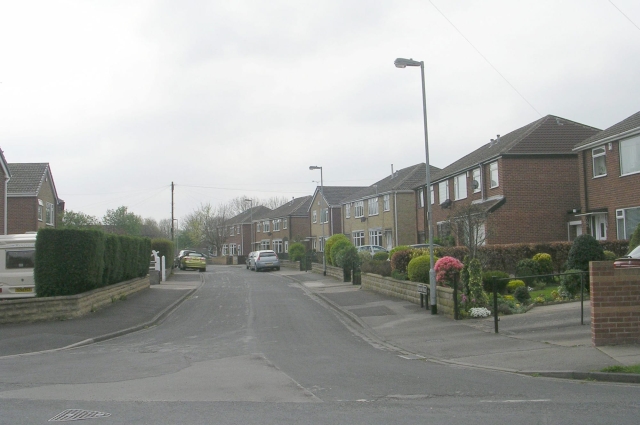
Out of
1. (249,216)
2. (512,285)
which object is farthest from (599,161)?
(249,216)

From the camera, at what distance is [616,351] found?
11.5 m

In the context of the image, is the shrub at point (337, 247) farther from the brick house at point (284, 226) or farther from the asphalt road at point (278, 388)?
the brick house at point (284, 226)

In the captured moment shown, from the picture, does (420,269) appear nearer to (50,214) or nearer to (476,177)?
(476,177)

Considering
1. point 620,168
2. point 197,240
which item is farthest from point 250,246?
point 620,168

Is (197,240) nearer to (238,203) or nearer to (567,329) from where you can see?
(238,203)

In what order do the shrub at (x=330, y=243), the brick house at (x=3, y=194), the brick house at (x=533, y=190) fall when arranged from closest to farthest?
the brick house at (x=533, y=190), the brick house at (x=3, y=194), the shrub at (x=330, y=243)

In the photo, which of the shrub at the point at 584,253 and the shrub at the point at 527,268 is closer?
the shrub at the point at 584,253

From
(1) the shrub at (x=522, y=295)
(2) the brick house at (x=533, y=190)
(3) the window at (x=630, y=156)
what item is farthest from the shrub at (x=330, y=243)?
(1) the shrub at (x=522, y=295)

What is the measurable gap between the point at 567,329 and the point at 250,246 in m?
82.6

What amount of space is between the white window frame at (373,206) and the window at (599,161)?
2587 cm

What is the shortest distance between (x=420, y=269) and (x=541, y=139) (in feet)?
51.9

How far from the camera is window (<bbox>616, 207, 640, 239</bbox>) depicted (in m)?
26.5

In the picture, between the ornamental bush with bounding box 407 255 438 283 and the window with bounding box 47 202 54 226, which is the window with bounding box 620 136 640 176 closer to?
the ornamental bush with bounding box 407 255 438 283

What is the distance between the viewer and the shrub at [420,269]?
22.3 metres
